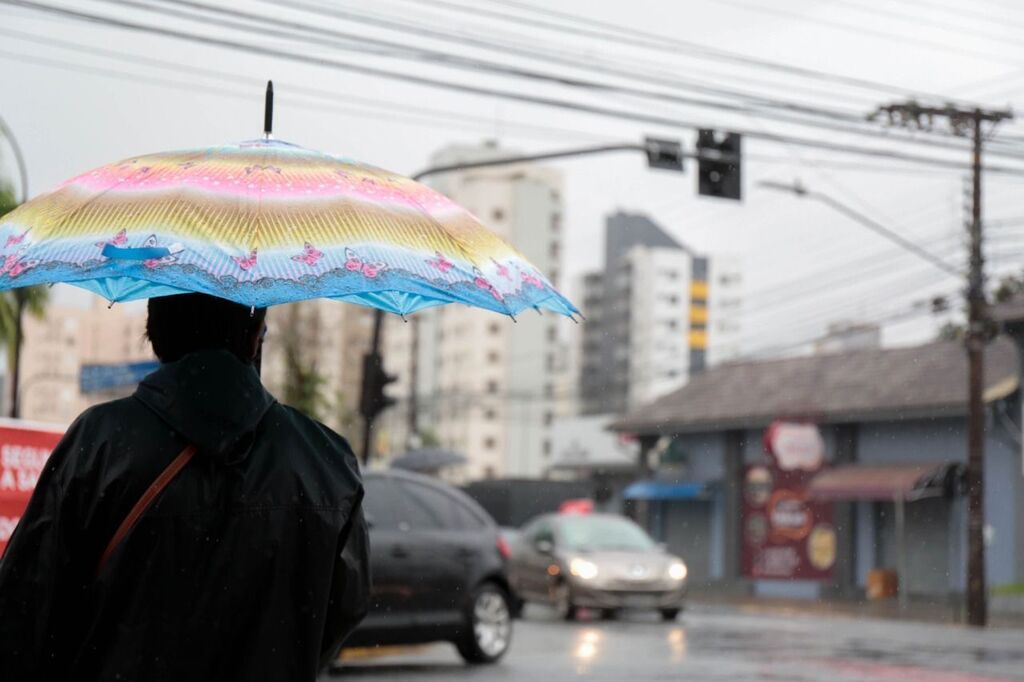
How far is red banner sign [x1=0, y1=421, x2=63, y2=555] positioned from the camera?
8852 mm

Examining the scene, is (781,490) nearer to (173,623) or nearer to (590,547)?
(590,547)

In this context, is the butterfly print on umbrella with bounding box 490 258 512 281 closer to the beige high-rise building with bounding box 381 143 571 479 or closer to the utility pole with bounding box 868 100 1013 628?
the utility pole with bounding box 868 100 1013 628

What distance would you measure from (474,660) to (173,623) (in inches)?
438

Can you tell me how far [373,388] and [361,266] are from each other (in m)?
20.0

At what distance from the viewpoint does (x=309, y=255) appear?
11.7 ft

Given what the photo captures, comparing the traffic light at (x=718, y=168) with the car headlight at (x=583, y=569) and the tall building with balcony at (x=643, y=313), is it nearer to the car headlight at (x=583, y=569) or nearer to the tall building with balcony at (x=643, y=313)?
the car headlight at (x=583, y=569)

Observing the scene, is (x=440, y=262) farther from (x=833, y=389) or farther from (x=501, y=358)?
(x=501, y=358)

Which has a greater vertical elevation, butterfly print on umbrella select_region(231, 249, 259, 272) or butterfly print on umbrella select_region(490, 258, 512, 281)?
butterfly print on umbrella select_region(490, 258, 512, 281)

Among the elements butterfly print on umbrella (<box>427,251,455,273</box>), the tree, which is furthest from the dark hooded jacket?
the tree

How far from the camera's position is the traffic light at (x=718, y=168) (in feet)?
63.6

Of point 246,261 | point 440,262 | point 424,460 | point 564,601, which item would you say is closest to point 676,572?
point 564,601

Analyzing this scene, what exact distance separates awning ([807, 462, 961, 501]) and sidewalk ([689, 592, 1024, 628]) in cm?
228

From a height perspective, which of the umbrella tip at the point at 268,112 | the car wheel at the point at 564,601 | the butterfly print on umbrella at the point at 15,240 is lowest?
the car wheel at the point at 564,601

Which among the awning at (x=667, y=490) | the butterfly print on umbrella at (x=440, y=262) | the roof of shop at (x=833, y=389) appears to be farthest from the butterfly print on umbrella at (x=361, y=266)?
the awning at (x=667, y=490)
